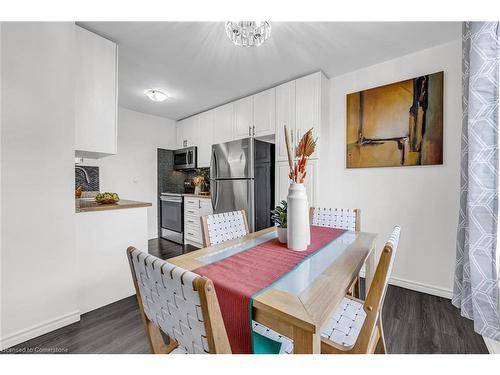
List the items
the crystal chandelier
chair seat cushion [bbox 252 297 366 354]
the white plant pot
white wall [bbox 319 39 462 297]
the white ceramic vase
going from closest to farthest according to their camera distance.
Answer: chair seat cushion [bbox 252 297 366 354]
the white ceramic vase
the white plant pot
the crystal chandelier
white wall [bbox 319 39 462 297]

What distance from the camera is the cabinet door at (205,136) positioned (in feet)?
12.4

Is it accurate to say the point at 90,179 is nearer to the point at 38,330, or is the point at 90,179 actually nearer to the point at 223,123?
the point at 223,123

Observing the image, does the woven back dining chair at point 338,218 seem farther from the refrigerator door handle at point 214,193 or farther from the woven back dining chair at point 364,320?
the refrigerator door handle at point 214,193

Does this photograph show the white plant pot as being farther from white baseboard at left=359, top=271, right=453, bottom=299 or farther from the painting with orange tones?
white baseboard at left=359, top=271, right=453, bottom=299

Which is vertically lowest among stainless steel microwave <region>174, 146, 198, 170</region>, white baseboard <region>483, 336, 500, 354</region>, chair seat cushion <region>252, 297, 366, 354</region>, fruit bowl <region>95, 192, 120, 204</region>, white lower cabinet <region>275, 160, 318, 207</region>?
white baseboard <region>483, 336, 500, 354</region>

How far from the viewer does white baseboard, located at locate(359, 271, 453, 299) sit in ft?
6.62

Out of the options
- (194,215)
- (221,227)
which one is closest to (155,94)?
(194,215)

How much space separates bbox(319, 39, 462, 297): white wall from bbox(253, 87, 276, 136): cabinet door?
0.71 m

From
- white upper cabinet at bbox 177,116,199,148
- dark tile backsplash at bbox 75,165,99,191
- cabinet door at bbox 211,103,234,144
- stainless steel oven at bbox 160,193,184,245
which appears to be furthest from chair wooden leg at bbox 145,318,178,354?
white upper cabinet at bbox 177,116,199,148

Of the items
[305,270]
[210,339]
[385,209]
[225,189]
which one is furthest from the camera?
[225,189]

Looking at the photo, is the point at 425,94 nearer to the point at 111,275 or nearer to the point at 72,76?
the point at 72,76

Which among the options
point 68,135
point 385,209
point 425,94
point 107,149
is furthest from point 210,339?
point 425,94
